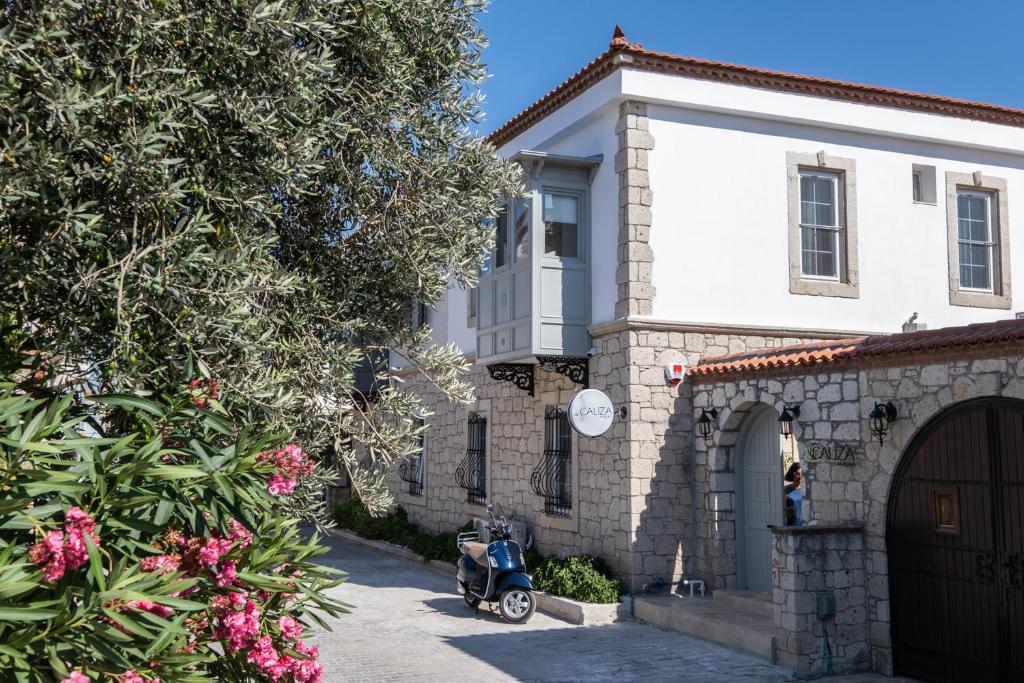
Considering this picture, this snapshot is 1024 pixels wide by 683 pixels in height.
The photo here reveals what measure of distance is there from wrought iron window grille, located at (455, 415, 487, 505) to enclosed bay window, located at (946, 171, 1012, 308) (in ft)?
27.0

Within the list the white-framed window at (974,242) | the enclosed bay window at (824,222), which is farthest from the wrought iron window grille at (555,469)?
the white-framed window at (974,242)

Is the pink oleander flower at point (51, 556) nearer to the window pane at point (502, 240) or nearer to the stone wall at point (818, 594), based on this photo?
the stone wall at point (818, 594)

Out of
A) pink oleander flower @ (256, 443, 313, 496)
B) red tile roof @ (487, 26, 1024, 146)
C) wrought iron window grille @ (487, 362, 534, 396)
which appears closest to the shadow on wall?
wrought iron window grille @ (487, 362, 534, 396)

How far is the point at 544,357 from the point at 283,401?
9.06 m

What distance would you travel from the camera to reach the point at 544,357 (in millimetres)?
13891

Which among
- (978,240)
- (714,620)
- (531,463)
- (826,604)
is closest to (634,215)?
(531,463)

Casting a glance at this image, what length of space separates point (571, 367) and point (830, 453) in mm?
4486

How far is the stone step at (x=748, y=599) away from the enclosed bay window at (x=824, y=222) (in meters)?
4.45

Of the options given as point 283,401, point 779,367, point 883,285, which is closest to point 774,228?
point 883,285

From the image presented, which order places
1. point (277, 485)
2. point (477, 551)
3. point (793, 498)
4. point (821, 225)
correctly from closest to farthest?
point (277, 485) < point (793, 498) < point (477, 551) < point (821, 225)

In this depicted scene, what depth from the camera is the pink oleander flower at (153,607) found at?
11.9ft

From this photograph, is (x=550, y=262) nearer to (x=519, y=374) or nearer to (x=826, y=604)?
(x=519, y=374)

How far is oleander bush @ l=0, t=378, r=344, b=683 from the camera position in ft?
11.5

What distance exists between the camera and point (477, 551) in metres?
13.2
